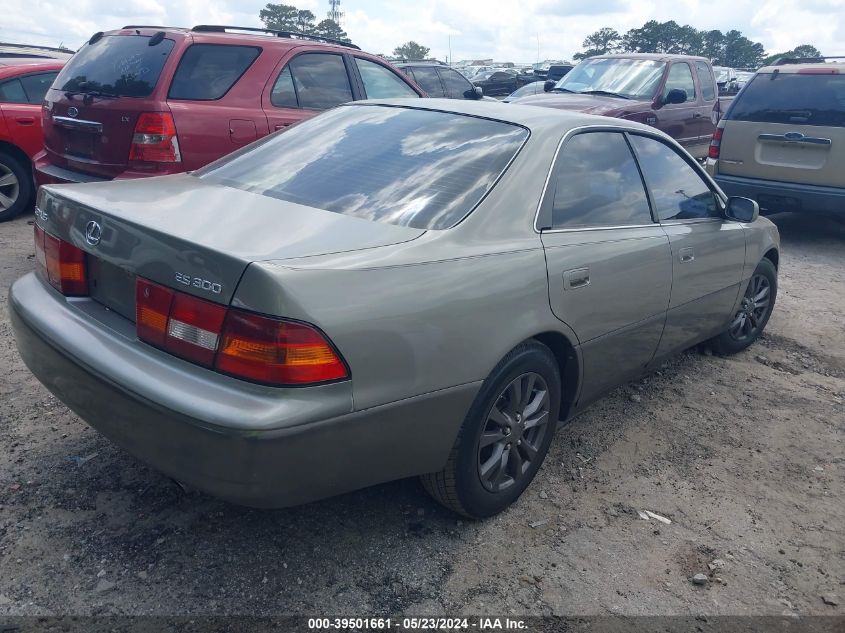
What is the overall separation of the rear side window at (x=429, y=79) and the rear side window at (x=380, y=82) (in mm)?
5813

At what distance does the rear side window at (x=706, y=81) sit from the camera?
10.5 m

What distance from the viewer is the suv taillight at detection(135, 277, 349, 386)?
81.7 inches

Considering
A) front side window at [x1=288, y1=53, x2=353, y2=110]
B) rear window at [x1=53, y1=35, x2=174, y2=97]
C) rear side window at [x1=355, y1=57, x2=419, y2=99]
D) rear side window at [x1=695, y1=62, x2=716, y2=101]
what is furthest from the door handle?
rear side window at [x1=695, y1=62, x2=716, y2=101]

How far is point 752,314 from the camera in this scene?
4.85 meters

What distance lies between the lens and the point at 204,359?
7.16 ft

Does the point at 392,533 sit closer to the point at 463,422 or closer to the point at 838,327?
the point at 463,422

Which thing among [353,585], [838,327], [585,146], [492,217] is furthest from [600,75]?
[353,585]

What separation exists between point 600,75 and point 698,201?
655cm

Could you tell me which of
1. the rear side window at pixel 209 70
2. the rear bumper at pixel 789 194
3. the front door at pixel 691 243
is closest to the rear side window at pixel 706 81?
the rear bumper at pixel 789 194

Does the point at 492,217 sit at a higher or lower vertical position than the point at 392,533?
higher

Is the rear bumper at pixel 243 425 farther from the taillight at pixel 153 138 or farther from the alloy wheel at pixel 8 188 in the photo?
the alloy wheel at pixel 8 188

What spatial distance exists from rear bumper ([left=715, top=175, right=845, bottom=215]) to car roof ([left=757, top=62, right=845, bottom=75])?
3.70 ft

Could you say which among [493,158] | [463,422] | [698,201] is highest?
[493,158]

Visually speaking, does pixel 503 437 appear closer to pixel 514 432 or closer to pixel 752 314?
pixel 514 432
